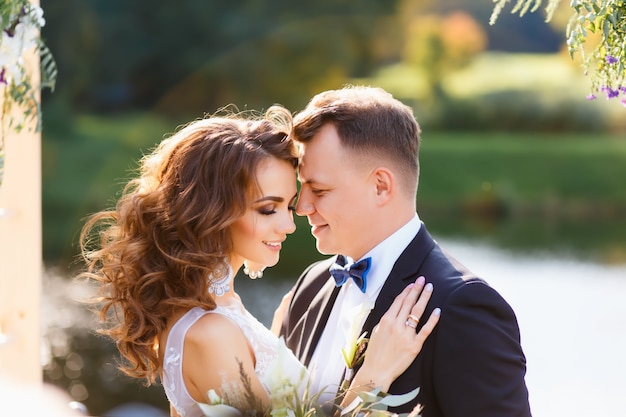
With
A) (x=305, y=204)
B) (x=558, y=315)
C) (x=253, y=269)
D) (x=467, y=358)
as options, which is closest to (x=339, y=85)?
(x=558, y=315)

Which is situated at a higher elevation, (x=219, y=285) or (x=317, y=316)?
(x=219, y=285)

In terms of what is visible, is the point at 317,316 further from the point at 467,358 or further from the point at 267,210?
the point at 467,358

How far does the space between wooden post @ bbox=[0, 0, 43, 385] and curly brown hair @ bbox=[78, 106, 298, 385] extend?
71 cm

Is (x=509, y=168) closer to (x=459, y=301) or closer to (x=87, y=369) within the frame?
(x=87, y=369)

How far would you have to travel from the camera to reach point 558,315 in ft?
51.1

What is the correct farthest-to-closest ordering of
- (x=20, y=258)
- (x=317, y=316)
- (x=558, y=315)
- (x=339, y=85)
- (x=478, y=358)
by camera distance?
1. (x=339, y=85)
2. (x=558, y=315)
3. (x=20, y=258)
4. (x=317, y=316)
5. (x=478, y=358)

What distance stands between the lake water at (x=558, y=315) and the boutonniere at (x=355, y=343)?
8.42m

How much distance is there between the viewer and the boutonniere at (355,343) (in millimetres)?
2656

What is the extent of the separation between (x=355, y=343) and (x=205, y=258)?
0.55 m

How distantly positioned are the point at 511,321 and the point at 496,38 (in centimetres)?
3943

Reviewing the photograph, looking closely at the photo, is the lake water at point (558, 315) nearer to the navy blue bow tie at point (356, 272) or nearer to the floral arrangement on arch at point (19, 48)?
the navy blue bow tie at point (356, 272)

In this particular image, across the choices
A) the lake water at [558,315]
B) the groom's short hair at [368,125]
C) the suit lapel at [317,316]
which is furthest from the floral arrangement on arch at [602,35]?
the lake water at [558,315]

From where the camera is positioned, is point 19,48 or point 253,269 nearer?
point 19,48

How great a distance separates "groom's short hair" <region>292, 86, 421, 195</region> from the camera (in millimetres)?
3000
